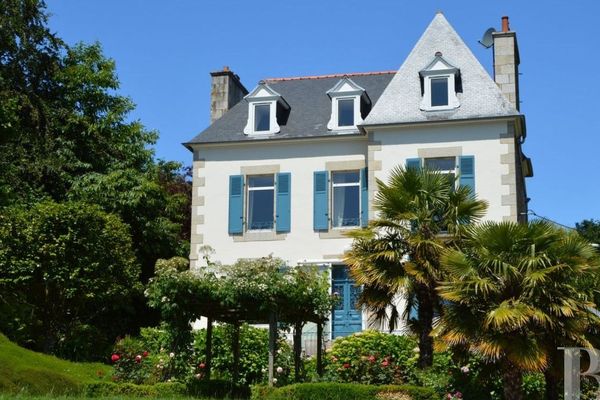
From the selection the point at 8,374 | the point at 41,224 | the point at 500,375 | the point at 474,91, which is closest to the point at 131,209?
the point at 41,224

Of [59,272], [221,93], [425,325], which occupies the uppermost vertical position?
[221,93]

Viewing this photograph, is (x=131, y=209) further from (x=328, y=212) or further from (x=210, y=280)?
(x=210, y=280)

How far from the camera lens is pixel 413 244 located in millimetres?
18172

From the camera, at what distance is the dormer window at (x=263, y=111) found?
27062mm

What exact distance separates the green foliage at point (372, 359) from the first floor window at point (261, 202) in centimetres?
647

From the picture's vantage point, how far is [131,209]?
27.8m

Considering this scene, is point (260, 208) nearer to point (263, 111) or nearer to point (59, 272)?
point (263, 111)

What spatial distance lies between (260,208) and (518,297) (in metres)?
12.0

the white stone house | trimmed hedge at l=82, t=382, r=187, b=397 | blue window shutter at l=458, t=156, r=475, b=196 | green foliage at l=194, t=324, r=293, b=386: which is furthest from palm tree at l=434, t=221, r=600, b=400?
the white stone house

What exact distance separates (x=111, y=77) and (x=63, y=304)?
10601mm

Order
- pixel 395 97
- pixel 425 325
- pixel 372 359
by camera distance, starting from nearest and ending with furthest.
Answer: pixel 425 325, pixel 372 359, pixel 395 97

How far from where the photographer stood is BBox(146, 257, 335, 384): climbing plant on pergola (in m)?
17.0

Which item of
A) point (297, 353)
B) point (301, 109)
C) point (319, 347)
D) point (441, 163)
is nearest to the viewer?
point (297, 353)

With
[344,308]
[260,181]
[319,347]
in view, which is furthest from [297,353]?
[260,181]
